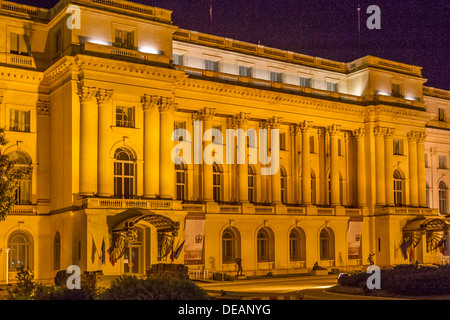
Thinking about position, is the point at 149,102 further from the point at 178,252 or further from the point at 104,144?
the point at 178,252

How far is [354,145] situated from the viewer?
2965 inches

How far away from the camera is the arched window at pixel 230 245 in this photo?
213ft

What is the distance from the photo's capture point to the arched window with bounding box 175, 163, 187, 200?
63750mm

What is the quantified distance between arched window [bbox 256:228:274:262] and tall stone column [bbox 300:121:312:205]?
5481 millimetres

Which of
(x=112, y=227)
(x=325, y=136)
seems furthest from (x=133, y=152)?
(x=325, y=136)

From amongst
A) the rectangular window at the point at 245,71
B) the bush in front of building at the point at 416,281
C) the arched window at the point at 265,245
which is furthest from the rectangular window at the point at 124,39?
the bush in front of building at the point at 416,281

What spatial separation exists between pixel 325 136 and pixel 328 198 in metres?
6.61

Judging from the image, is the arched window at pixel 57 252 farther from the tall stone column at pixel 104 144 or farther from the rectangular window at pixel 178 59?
the rectangular window at pixel 178 59

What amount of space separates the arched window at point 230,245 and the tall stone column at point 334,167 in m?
12.5

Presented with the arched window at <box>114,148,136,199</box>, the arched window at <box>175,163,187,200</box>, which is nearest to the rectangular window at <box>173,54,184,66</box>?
the arched window at <box>175,163,187,200</box>

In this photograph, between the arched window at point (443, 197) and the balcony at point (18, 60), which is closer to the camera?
the balcony at point (18, 60)

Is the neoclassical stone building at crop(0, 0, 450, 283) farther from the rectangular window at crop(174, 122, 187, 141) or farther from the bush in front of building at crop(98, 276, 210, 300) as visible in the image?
the bush in front of building at crop(98, 276, 210, 300)

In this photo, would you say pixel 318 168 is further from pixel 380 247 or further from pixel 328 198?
pixel 380 247

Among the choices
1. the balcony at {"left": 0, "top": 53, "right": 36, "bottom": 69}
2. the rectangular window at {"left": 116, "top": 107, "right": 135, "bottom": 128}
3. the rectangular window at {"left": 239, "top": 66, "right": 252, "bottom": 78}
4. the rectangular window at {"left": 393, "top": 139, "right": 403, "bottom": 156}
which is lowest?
the rectangular window at {"left": 393, "top": 139, "right": 403, "bottom": 156}
